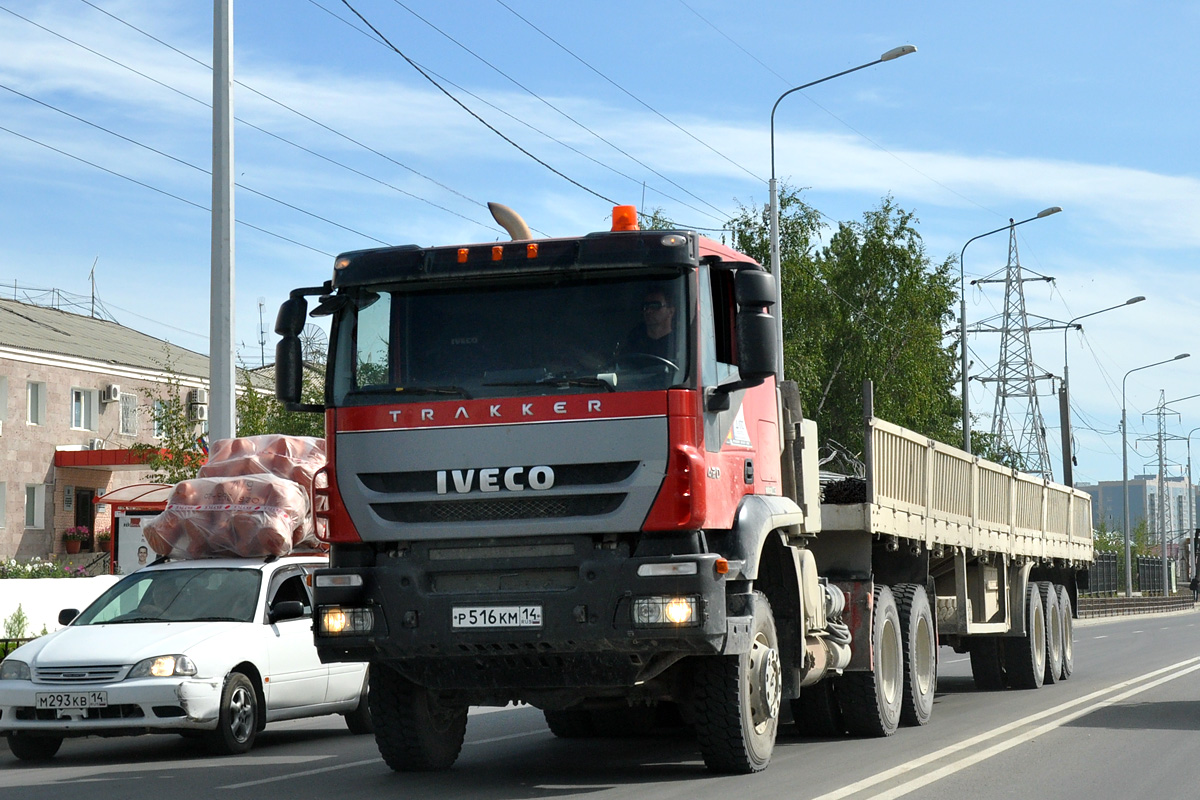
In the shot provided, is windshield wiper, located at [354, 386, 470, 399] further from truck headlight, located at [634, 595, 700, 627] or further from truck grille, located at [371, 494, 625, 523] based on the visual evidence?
truck headlight, located at [634, 595, 700, 627]

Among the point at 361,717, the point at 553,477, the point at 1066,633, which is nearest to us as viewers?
the point at 553,477

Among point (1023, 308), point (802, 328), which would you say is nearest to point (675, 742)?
point (802, 328)

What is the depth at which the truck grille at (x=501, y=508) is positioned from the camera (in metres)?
8.38

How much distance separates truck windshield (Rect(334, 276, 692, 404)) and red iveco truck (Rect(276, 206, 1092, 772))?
1cm

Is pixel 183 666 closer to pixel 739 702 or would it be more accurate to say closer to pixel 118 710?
pixel 118 710

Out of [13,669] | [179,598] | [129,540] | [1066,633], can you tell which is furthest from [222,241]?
[1066,633]

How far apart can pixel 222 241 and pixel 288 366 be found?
7.48 metres

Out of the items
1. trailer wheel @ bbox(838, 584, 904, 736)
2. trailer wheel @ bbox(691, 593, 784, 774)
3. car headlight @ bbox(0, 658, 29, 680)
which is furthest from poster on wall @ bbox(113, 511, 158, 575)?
trailer wheel @ bbox(691, 593, 784, 774)

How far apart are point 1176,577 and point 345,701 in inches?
3554

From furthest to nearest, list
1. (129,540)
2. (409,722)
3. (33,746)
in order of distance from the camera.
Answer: (129,540) < (33,746) < (409,722)

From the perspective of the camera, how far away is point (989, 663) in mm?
17766

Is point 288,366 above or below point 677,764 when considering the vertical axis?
above

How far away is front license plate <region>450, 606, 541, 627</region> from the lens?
27.6ft

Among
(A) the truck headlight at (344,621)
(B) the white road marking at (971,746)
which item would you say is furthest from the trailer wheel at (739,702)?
(A) the truck headlight at (344,621)
